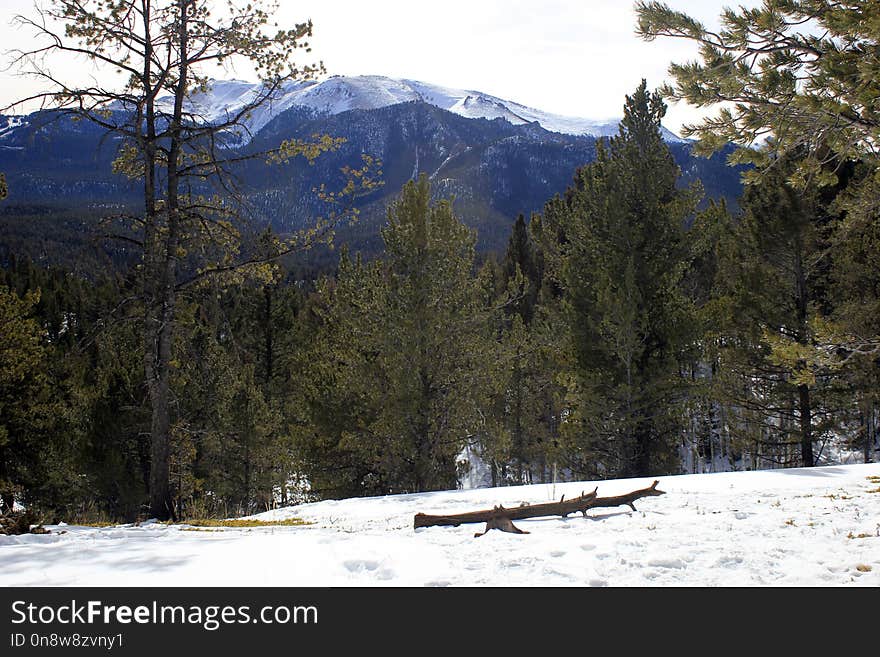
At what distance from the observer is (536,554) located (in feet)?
14.4

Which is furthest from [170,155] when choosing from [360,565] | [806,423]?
[806,423]

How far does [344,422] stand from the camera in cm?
1513

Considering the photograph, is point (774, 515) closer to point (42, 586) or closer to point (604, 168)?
point (42, 586)


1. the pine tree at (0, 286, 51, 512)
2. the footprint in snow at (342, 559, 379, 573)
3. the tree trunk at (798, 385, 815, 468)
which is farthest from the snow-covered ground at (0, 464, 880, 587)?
the pine tree at (0, 286, 51, 512)

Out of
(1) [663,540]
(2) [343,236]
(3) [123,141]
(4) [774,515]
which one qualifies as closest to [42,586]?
(1) [663,540]

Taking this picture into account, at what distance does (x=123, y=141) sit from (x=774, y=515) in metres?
9.96

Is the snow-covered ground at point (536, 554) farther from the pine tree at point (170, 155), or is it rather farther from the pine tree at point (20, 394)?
the pine tree at point (20, 394)

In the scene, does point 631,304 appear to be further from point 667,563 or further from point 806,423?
point 667,563

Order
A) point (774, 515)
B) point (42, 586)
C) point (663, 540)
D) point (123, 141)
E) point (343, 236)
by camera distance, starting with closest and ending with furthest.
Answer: point (42, 586) → point (663, 540) → point (774, 515) → point (123, 141) → point (343, 236)

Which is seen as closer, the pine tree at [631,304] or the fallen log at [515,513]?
the fallen log at [515,513]

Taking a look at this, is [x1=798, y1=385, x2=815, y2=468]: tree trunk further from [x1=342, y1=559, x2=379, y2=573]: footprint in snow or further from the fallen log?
[x1=342, y1=559, x2=379, y2=573]: footprint in snow

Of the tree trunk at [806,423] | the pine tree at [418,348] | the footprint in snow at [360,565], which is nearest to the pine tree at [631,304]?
the pine tree at [418,348]

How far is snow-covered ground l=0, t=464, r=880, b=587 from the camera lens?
3.64m

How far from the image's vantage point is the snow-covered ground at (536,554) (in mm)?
3645
